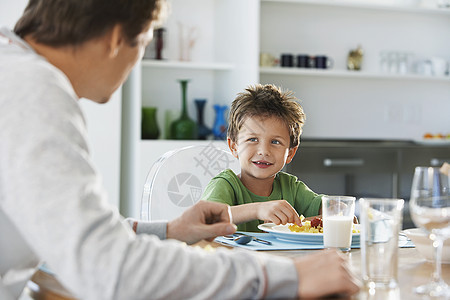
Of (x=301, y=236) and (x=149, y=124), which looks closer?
(x=301, y=236)

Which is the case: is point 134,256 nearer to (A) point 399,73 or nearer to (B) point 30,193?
(B) point 30,193

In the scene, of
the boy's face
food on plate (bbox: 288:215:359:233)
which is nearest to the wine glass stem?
food on plate (bbox: 288:215:359:233)

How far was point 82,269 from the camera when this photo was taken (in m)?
0.71

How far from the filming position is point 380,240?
0.96 meters

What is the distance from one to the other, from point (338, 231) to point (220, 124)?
2.86 m

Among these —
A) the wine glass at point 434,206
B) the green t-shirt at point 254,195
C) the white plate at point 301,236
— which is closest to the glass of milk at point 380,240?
the wine glass at point 434,206

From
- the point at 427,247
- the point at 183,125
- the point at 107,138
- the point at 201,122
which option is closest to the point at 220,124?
the point at 201,122

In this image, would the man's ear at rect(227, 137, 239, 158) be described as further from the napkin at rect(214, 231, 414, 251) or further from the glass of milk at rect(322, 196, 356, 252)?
the glass of milk at rect(322, 196, 356, 252)

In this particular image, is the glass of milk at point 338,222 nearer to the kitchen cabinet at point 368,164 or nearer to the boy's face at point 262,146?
the boy's face at point 262,146

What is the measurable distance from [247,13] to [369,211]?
3.22m

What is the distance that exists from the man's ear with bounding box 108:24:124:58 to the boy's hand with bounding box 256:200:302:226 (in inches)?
25.1

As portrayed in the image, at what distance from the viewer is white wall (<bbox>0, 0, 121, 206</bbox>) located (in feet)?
12.2

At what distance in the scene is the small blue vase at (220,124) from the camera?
4.09 metres

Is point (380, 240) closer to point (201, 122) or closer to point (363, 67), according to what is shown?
point (201, 122)
